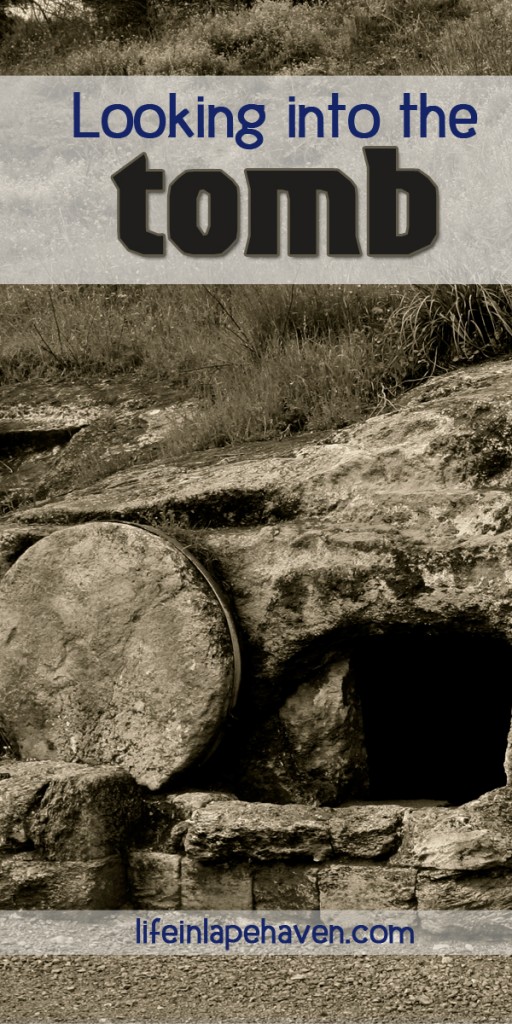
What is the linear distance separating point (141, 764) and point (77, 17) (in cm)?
1385

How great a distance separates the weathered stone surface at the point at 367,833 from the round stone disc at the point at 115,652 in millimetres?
833

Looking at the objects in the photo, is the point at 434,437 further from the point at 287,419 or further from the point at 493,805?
the point at 493,805

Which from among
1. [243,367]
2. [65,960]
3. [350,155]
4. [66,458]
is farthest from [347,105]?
[65,960]

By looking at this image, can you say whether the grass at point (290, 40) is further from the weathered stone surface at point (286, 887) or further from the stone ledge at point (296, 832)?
the weathered stone surface at point (286, 887)

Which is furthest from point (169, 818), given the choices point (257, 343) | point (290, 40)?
point (290, 40)

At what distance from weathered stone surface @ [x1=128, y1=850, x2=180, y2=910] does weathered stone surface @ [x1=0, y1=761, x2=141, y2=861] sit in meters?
0.12

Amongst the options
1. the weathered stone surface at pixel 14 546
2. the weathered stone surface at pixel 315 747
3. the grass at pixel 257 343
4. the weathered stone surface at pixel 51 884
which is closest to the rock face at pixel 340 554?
the weathered stone surface at pixel 315 747

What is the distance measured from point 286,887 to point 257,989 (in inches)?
27.8

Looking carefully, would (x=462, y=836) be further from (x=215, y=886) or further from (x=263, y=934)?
(x=215, y=886)

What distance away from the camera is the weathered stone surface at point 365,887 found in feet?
15.4

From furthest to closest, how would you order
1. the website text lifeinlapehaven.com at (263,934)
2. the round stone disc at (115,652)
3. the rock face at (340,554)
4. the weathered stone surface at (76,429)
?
the weathered stone surface at (76,429) → the round stone disc at (115,652) → the rock face at (340,554) → the website text lifeinlapehaven.com at (263,934)

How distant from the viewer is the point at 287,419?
6.57 m

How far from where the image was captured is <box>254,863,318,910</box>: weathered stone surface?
4844mm

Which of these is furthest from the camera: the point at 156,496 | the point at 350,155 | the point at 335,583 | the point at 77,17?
the point at 77,17
